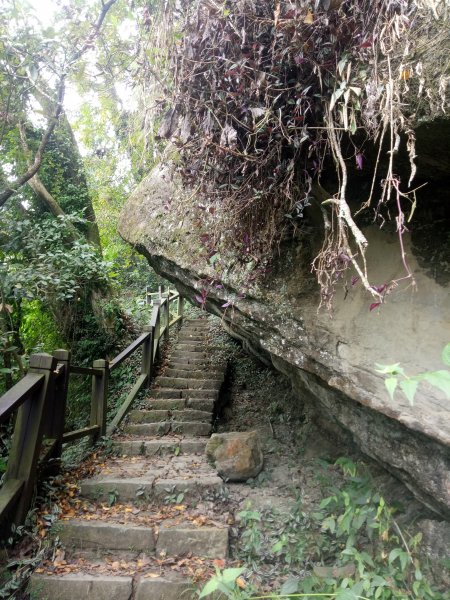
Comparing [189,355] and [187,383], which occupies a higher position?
[189,355]

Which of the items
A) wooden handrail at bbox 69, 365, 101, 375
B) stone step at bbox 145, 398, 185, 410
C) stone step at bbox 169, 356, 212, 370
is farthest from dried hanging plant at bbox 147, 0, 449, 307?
stone step at bbox 169, 356, 212, 370

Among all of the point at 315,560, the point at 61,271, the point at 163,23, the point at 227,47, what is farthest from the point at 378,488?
the point at 61,271

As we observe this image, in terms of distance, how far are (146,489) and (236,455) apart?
32.7 inches

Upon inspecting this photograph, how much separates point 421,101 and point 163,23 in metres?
1.60

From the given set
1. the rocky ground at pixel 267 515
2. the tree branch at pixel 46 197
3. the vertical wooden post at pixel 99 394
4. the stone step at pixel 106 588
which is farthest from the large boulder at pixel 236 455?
the tree branch at pixel 46 197

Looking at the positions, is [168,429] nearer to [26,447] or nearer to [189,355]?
[26,447]

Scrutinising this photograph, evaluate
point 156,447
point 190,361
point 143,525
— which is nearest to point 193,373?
point 190,361

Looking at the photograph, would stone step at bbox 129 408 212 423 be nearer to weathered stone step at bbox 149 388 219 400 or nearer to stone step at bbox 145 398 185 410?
stone step at bbox 145 398 185 410

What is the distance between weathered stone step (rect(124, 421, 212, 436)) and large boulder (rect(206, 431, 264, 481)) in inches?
44.6

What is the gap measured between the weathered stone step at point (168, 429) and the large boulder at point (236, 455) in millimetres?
1134

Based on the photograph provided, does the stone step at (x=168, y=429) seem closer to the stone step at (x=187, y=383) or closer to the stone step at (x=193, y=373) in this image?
the stone step at (x=187, y=383)

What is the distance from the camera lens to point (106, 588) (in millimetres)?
2439

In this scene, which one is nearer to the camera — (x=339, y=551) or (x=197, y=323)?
(x=339, y=551)

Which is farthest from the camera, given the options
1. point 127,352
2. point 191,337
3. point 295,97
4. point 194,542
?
point 191,337
